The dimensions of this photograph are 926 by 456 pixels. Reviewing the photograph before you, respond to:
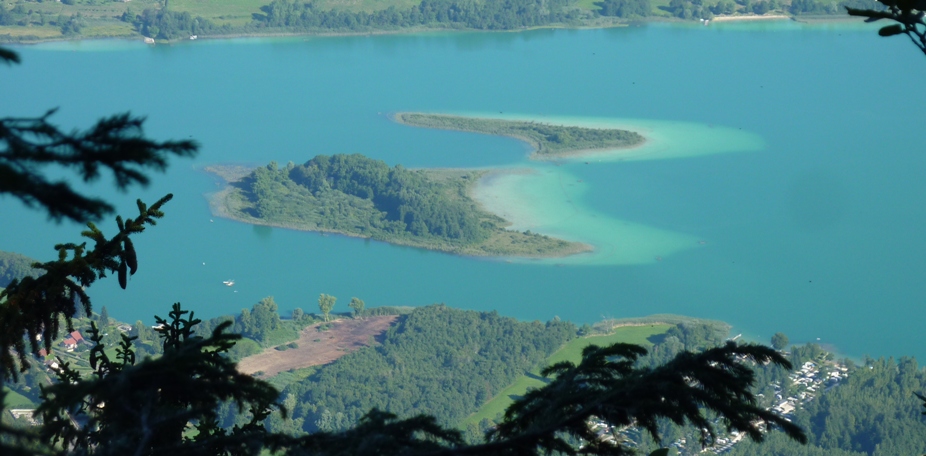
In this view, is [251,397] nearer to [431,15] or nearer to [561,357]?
[561,357]

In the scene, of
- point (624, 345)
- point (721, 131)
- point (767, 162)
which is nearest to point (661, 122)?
point (721, 131)

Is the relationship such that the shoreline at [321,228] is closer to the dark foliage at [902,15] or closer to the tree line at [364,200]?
the tree line at [364,200]

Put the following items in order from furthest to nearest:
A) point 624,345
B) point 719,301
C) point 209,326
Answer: point 719,301 < point 209,326 < point 624,345

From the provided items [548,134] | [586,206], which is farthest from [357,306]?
[548,134]

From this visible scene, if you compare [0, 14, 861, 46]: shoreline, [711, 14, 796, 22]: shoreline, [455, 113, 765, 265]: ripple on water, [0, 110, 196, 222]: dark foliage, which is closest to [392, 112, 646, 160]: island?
[455, 113, 765, 265]: ripple on water

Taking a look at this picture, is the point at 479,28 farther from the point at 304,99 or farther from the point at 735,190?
the point at 735,190
